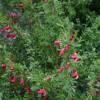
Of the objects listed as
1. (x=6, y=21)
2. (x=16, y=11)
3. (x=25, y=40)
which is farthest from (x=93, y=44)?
(x=16, y=11)

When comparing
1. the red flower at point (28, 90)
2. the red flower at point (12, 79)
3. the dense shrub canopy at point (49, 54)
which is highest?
the dense shrub canopy at point (49, 54)

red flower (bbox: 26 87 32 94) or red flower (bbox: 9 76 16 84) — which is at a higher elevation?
red flower (bbox: 9 76 16 84)

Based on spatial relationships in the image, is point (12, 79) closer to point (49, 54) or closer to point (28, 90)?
point (28, 90)

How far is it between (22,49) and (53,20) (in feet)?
1.54

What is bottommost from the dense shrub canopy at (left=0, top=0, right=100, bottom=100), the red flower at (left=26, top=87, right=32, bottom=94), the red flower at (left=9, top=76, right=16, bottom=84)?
the red flower at (left=26, top=87, right=32, bottom=94)

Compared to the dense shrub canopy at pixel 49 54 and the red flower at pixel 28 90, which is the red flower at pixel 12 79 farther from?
the red flower at pixel 28 90

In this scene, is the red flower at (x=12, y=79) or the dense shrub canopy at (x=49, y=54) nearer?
the dense shrub canopy at (x=49, y=54)

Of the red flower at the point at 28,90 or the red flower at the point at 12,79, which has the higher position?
the red flower at the point at 12,79

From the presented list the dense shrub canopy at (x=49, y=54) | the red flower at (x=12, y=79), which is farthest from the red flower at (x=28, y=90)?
the red flower at (x=12, y=79)

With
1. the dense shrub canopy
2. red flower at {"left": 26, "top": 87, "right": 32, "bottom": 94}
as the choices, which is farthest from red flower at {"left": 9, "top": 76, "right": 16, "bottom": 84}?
red flower at {"left": 26, "top": 87, "right": 32, "bottom": 94}

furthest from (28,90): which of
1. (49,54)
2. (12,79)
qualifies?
(49,54)

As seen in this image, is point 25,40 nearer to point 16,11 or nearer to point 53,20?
point 53,20

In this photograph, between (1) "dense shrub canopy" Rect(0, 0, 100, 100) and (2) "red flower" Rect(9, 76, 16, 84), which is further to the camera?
(2) "red flower" Rect(9, 76, 16, 84)

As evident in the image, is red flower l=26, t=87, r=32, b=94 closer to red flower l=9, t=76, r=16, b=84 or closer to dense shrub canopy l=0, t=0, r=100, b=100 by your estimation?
dense shrub canopy l=0, t=0, r=100, b=100
